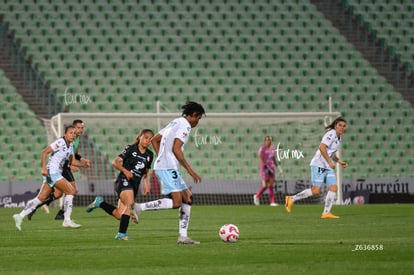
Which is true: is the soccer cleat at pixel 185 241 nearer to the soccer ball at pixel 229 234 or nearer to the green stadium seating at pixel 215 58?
the soccer ball at pixel 229 234

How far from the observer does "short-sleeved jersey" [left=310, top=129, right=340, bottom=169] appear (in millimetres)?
19109

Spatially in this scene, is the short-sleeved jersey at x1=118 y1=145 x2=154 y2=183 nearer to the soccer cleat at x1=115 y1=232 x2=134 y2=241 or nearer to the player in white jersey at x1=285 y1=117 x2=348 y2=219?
the soccer cleat at x1=115 y1=232 x2=134 y2=241

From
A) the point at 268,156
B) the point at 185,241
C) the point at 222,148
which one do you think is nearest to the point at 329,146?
the point at 185,241

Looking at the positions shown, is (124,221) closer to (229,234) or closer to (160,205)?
(160,205)

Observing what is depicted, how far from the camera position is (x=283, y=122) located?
96.6 ft

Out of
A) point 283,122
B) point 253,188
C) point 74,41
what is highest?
point 74,41

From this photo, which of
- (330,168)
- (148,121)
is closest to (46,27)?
(148,121)

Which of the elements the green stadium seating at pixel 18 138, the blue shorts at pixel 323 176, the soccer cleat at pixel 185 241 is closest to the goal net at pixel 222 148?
the green stadium seating at pixel 18 138

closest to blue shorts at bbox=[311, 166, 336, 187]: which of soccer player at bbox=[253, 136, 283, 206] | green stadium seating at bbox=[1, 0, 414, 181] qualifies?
soccer player at bbox=[253, 136, 283, 206]

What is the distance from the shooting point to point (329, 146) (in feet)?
62.9

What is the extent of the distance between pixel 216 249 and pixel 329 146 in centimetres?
844

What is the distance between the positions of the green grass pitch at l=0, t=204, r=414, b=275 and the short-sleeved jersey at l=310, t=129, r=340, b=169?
2.07m

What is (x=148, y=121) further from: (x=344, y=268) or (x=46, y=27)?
(x=344, y=268)

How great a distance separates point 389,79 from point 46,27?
1204 cm
